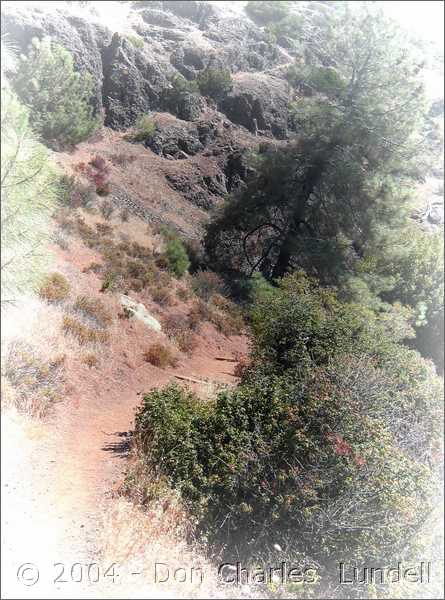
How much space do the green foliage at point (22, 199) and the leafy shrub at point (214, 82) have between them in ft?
118

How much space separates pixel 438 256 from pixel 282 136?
25.1 meters

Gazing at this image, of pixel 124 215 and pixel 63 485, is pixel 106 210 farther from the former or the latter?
pixel 63 485

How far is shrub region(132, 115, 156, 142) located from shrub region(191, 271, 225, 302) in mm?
16425

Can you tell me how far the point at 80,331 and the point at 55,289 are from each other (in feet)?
3.96

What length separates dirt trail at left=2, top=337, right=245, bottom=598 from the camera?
4.02 metres

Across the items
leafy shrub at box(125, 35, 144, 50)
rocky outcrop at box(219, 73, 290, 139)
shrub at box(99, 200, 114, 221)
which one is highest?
leafy shrub at box(125, 35, 144, 50)

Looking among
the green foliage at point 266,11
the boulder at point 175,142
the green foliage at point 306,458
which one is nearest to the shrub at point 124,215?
the boulder at point 175,142

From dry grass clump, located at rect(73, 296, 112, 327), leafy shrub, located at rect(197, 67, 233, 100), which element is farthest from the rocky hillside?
dry grass clump, located at rect(73, 296, 112, 327)

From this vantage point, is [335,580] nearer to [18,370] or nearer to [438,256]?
[18,370]

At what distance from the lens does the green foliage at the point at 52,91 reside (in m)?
17.5

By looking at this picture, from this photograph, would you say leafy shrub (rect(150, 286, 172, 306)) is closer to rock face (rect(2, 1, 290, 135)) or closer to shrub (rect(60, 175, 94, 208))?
shrub (rect(60, 175, 94, 208))

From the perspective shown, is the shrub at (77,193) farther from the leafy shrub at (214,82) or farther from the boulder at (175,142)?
the leafy shrub at (214,82)

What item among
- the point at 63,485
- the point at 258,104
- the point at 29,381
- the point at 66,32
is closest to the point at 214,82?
the point at 258,104

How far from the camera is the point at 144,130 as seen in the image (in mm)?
31484
